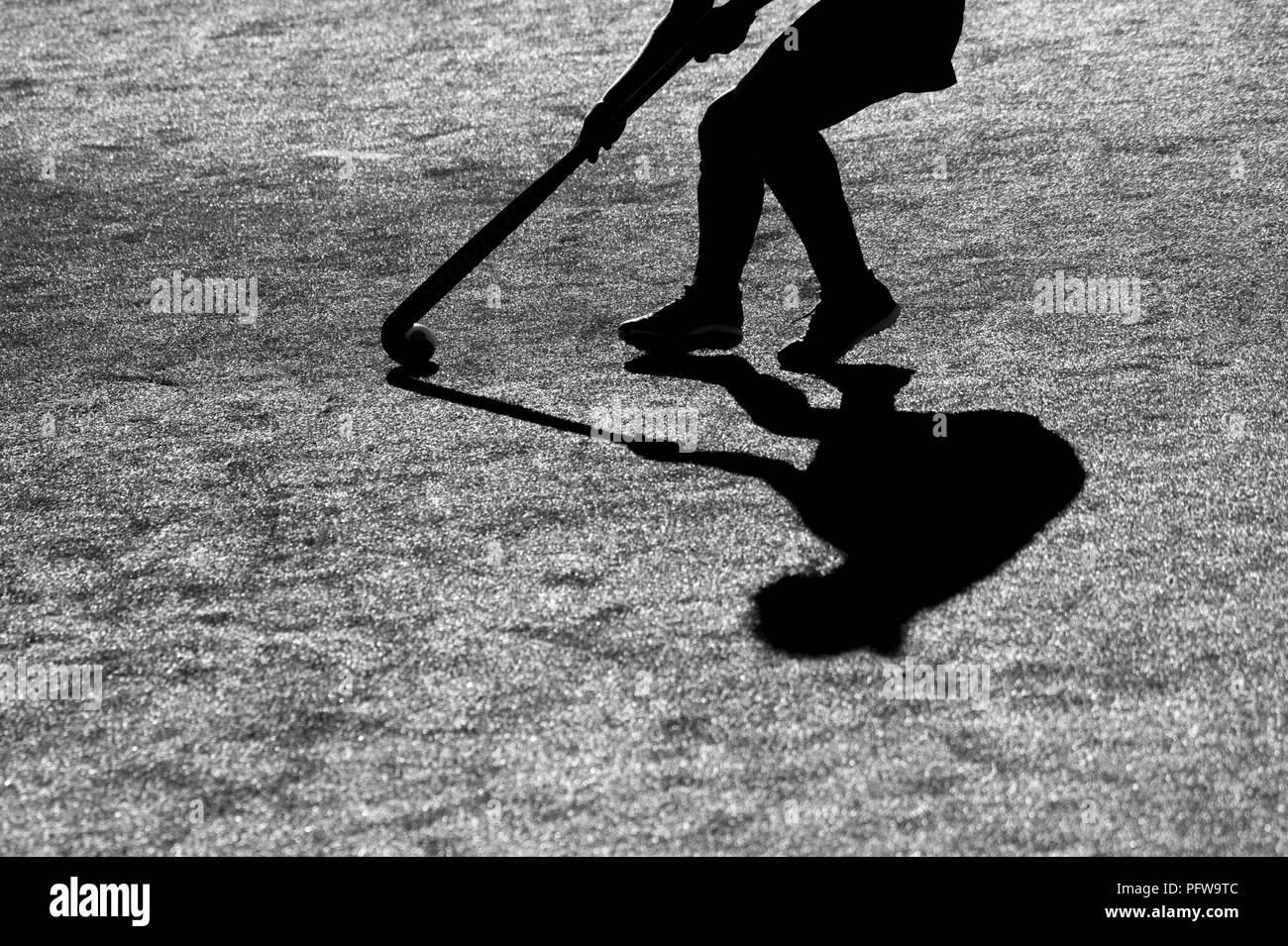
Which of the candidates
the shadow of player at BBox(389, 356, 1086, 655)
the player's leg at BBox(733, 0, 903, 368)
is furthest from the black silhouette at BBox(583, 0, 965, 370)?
the shadow of player at BBox(389, 356, 1086, 655)

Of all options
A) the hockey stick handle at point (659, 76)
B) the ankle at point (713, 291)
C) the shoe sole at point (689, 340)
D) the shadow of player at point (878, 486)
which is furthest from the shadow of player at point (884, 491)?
the hockey stick handle at point (659, 76)

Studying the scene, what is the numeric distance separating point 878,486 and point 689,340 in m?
1.09

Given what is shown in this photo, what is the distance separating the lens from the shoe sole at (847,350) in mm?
4789

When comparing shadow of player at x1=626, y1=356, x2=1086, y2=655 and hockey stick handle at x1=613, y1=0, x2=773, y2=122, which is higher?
hockey stick handle at x1=613, y1=0, x2=773, y2=122

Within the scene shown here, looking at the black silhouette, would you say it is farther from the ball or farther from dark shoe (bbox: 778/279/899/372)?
the ball

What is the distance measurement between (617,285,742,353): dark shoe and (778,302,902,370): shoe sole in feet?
0.73

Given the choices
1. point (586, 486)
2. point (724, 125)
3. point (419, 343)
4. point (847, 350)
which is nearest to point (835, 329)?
point (847, 350)

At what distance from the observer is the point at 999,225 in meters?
5.73

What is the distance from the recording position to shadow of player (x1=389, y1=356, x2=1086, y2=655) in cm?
349

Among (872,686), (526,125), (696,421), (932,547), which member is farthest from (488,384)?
(526,125)

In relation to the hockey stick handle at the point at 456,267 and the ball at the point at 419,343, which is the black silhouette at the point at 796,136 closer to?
the hockey stick handle at the point at 456,267

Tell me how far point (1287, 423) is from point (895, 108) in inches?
124

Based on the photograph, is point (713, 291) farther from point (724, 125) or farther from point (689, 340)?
point (724, 125)
